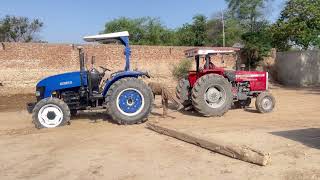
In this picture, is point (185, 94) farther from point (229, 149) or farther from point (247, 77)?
point (229, 149)

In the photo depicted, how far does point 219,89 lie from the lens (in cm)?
1359

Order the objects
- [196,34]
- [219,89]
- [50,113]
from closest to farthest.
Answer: [50,113], [219,89], [196,34]

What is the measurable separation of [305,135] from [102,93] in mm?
5134

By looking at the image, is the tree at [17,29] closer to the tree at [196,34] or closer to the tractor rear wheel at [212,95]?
the tree at [196,34]

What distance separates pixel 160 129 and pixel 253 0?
31.7 metres

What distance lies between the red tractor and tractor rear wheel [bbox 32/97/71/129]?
Answer: 3746 millimetres

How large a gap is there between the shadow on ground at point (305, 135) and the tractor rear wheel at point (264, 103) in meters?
3.64

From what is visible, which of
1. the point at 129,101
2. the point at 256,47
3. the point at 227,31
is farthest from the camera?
the point at 227,31

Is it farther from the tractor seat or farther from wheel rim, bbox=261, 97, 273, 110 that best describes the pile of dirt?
wheel rim, bbox=261, 97, 273, 110

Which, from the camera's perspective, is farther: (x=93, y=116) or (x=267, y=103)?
(x=267, y=103)

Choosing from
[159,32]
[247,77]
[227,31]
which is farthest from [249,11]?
[247,77]

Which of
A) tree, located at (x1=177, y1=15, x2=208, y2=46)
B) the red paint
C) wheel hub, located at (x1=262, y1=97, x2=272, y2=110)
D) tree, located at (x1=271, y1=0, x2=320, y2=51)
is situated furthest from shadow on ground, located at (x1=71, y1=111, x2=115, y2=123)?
tree, located at (x1=177, y1=15, x2=208, y2=46)

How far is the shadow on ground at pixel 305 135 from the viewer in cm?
858

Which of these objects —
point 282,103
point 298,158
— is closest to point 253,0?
point 282,103
